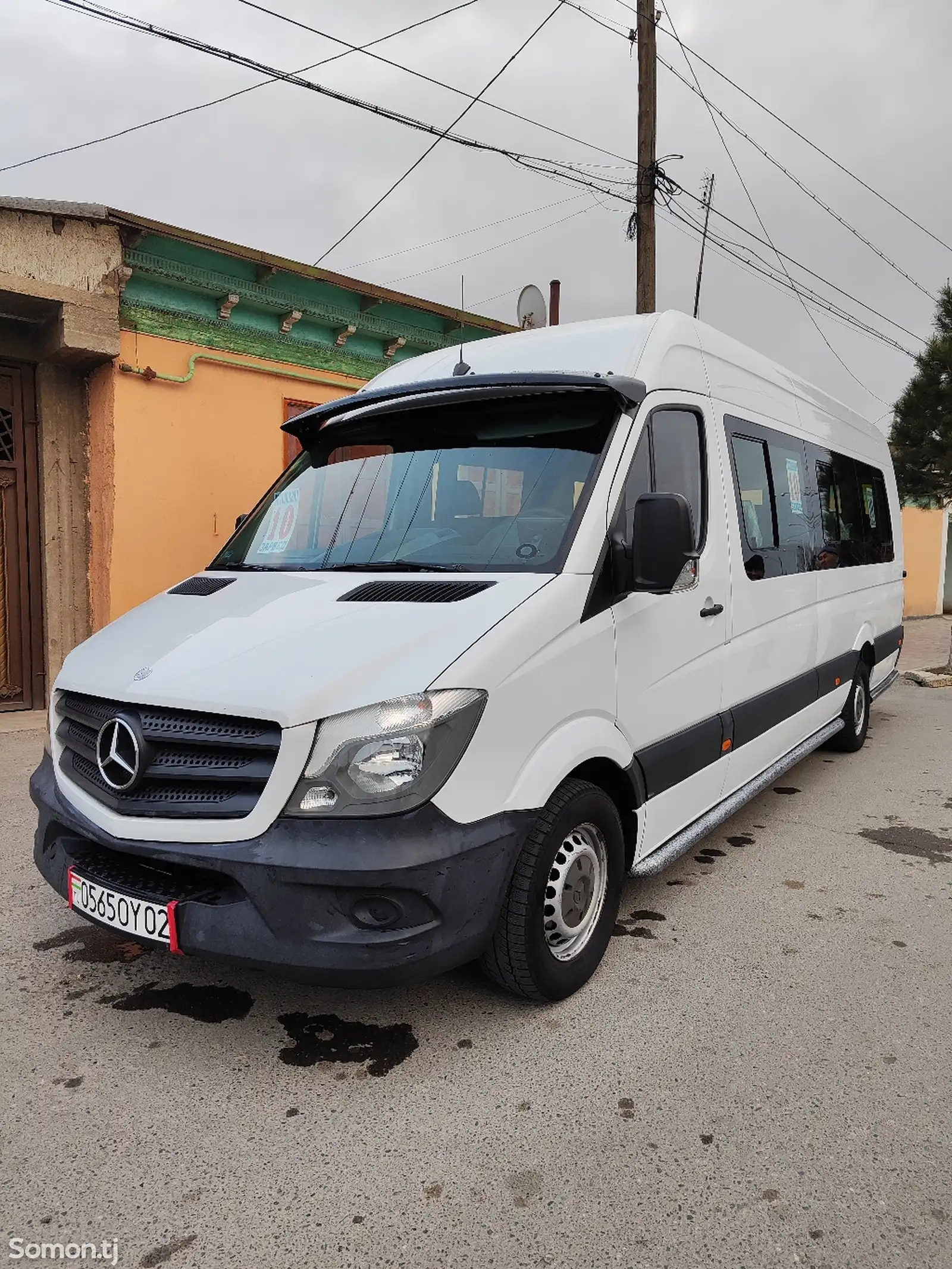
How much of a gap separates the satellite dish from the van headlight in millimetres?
9384

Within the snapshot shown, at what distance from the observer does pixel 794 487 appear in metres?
4.98

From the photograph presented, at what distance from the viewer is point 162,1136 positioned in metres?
2.27

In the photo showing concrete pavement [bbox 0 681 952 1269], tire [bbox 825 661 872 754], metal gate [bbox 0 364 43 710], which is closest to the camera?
concrete pavement [bbox 0 681 952 1269]

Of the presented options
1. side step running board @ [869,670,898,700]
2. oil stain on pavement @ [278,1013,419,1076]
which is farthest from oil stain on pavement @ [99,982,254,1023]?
side step running board @ [869,670,898,700]

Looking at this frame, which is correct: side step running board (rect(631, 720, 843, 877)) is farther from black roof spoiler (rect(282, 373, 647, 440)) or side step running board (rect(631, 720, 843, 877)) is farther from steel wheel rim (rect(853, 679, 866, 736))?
black roof spoiler (rect(282, 373, 647, 440))

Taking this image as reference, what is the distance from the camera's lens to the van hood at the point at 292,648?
2.36 meters

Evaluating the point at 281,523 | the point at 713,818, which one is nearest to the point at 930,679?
the point at 713,818

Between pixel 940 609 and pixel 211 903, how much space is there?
23519mm

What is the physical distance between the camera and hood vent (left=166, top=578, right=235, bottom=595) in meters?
3.36

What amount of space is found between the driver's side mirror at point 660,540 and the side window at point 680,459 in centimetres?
40

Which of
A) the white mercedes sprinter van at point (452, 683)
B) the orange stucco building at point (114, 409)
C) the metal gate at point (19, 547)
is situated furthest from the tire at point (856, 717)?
the metal gate at point (19, 547)

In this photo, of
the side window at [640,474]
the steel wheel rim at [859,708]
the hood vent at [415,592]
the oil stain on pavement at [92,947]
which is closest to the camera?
the hood vent at [415,592]

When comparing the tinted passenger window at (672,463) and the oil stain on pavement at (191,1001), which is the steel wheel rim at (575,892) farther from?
the tinted passenger window at (672,463)

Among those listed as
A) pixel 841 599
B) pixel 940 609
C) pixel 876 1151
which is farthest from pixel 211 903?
pixel 940 609
